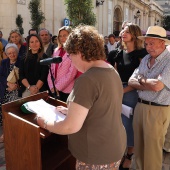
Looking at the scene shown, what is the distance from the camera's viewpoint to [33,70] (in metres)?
3.62

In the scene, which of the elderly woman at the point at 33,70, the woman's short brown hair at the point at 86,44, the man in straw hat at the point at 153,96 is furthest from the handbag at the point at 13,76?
the woman's short brown hair at the point at 86,44

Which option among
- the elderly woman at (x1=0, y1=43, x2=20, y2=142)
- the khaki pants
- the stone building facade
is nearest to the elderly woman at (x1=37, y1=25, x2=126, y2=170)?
the khaki pants

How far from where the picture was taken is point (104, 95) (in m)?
1.49

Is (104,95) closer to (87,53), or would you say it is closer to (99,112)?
(99,112)

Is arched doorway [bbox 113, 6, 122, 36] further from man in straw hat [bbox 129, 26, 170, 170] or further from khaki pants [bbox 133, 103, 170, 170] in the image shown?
khaki pants [bbox 133, 103, 170, 170]

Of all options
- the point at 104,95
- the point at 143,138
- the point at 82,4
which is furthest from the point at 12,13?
the point at 104,95

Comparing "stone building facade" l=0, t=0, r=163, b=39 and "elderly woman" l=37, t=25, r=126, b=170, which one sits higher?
"stone building facade" l=0, t=0, r=163, b=39

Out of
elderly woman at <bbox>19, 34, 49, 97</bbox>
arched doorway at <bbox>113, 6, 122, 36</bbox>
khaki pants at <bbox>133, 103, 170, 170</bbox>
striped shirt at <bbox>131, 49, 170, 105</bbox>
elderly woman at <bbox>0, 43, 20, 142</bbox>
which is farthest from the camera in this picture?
arched doorway at <bbox>113, 6, 122, 36</bbox>

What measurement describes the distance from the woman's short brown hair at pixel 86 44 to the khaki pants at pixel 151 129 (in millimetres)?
1357

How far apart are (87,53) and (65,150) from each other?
3.89 feet

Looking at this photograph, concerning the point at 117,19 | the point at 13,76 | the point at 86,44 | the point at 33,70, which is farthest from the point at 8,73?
the point at 117,19

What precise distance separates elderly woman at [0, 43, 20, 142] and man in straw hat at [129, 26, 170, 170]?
84.8 inches

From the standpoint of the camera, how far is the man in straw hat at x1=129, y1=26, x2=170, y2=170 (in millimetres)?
2492

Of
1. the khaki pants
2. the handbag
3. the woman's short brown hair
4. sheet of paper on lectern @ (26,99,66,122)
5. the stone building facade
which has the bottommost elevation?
the khaki pants
